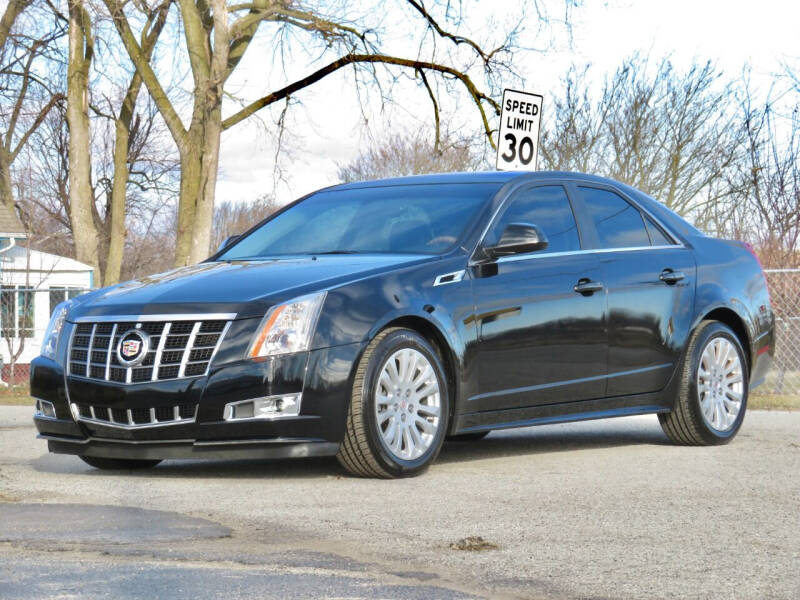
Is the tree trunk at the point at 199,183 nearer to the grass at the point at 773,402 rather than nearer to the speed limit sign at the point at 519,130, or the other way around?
the speed limit sign at the point at 519,130

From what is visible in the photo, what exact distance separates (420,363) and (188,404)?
1252mm

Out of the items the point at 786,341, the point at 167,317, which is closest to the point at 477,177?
the point at 167,317

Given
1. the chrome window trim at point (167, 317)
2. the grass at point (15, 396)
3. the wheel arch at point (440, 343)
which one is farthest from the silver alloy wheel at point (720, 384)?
the grass at point (15, 396)

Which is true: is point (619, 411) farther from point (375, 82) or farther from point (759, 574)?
point (375, 82)

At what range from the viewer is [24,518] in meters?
5.61

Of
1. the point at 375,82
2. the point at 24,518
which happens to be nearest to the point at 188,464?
the point at 24,518

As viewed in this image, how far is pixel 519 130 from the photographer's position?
12984mm

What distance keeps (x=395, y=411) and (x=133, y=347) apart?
140 centimetres

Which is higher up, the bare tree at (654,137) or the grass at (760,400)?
the bare tree at (654,137)

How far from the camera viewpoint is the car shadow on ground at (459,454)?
7.44 meters

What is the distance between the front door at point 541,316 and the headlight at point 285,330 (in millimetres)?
1136

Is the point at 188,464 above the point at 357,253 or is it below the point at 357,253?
below

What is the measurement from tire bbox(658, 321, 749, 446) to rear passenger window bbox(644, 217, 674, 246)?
60cm

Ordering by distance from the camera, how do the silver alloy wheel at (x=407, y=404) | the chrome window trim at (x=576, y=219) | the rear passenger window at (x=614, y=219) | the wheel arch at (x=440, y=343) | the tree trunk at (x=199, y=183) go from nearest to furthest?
1. the silver alloy wheel at (x=407, y=404)
2. the wheel arch at (x=440, y=343)
3. the chrome window trim at (x=576, y=219)
4. the rear passenger window at (x=614, y=219)
5. the tree trunk at (x=199, y=183)
